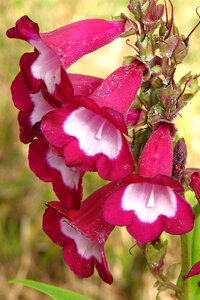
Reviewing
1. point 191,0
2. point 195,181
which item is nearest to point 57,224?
point 195,181

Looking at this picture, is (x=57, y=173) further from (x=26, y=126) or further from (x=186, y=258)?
(x=186, y=258)

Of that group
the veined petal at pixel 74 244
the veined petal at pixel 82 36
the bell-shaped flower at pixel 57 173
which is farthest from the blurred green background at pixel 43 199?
the veined petal at pixel 82 36

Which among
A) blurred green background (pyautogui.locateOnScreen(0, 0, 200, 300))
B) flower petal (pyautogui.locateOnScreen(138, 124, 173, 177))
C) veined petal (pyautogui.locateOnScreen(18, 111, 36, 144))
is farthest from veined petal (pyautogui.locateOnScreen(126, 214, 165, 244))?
blurred green background (pyautogui.locateOnScreen(0, 0, 200, 300))

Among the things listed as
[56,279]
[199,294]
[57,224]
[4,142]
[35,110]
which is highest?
[35,110]

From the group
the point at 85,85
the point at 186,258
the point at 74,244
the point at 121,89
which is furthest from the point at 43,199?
the point at 121,89

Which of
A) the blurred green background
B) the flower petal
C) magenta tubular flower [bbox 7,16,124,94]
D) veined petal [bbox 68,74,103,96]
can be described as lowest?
the blurred green background

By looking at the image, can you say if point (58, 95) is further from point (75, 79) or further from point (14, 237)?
point (14, 237)

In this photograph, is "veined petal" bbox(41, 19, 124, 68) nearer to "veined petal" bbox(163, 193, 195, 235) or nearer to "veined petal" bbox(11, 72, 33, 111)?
"veined petal" bbox(11, 72, 33, 111)
